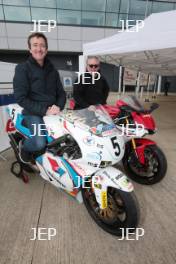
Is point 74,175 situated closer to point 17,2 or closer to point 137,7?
point 17,2

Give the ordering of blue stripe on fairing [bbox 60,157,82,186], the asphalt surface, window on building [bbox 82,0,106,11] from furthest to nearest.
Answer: window on building [bbox 82,0,106,11]
blue stripe on fairing [bbox 60,157,82,186]
the asphalt surface

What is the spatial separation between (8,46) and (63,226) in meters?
17.1

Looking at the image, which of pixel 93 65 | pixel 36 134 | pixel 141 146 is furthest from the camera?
pixel 93 65

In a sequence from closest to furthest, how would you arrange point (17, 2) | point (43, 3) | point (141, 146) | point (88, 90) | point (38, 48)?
point (38, 48) < point (141, 146) < point (88, 90) < point (17, 2) < point (43, 3)

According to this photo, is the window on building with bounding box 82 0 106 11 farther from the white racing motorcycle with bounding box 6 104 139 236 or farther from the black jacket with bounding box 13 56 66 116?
the white racing motorcycle with bounding box 6 104 139 236

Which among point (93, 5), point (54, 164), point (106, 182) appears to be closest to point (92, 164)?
point (106, 182)

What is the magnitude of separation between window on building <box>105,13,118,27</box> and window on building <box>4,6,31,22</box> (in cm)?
669

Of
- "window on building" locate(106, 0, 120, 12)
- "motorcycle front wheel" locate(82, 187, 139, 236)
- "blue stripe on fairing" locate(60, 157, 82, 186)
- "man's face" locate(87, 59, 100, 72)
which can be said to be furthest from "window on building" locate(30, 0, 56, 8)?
"motorcycle front wheel" locate(82, 187, 139, 236)

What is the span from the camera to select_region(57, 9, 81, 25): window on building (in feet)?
47.2

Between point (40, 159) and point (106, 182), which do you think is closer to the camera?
point (106, 182)

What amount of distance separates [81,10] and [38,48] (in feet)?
51.9

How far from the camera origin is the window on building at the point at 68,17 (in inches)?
566

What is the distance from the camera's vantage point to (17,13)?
14.0 metres

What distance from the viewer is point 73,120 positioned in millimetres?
1551
